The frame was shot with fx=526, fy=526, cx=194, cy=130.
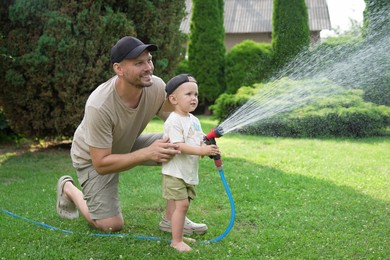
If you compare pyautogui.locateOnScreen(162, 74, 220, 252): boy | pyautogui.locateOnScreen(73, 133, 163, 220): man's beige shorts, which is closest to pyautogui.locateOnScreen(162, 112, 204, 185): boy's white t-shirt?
pyautogui.locateOnScreen(162, 74, 220, 252): boy

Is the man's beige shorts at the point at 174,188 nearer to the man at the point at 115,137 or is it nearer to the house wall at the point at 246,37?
the man at the point at 115,137

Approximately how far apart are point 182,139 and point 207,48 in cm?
1277

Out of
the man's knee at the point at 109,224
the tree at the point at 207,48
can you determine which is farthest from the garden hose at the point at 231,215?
the tree at the point at 207,48

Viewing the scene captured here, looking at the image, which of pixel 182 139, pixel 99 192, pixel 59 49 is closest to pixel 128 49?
pixel 182 139

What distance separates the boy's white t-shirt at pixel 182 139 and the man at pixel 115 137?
0.09 metres

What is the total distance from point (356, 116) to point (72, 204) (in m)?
7.16

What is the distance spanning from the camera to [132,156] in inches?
150

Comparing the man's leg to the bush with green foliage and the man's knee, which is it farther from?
the bush with green foliage

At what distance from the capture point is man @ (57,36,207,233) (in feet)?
12.6

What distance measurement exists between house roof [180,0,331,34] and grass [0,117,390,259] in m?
17.6

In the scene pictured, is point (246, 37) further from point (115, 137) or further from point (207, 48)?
point (115, 137)

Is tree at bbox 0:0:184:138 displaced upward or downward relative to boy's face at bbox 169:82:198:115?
upward

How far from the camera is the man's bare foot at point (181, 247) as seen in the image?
382 centimetres

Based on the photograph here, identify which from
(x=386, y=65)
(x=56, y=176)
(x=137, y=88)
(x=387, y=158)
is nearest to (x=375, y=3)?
(x=386, y=65)
